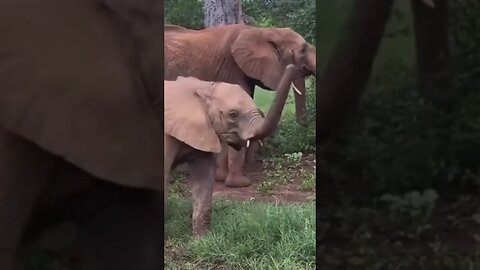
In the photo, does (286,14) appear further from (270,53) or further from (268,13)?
(270,53)

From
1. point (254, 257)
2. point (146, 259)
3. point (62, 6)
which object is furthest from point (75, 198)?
point (254, 257)

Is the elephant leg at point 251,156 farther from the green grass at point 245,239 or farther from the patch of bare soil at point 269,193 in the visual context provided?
the green grass at point 245,239

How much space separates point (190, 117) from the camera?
10.8ft

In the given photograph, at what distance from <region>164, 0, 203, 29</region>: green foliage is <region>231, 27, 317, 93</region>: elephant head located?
31cm

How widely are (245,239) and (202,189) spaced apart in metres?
0.33

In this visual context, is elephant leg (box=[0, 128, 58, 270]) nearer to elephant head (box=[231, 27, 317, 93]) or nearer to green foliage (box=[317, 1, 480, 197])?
green foliage (box=[317, 1, 480, 197])

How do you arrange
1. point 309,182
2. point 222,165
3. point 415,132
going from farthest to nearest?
1. point 222,165
2. point 309,182
3. point 415,132

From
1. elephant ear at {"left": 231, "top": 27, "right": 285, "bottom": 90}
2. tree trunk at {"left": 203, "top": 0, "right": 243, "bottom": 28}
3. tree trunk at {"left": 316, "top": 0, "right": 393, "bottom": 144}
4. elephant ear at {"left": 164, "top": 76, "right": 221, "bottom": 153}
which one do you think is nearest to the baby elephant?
elephant ear at {"left": 164, "top": 76, "right": 221, "bottom": 153}

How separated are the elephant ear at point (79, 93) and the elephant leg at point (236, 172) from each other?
1.83 m

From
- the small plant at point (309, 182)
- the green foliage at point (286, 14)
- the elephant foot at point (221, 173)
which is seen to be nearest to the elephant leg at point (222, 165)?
the elephant foot at point (221, 173)

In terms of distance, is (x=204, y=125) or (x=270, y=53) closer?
(x=204, y=125)

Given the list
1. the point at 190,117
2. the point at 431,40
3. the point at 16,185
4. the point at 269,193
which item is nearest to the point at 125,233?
the point at 16,185

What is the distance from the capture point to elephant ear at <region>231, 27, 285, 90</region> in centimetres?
409

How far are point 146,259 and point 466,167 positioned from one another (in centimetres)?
93
